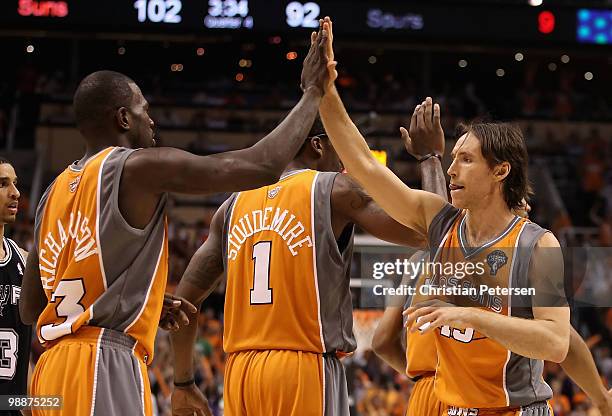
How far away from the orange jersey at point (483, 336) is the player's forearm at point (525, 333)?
0.72 ft

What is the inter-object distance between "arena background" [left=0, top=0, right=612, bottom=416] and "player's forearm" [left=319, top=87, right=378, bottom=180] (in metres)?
4.47

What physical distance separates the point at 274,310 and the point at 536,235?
1.19m

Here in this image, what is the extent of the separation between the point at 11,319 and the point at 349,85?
14.6 meters

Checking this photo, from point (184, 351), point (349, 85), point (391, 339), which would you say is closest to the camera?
point (184, 351)

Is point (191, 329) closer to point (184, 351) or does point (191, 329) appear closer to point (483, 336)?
point (184, 351)

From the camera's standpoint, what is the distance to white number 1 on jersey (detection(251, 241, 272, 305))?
4.16 m

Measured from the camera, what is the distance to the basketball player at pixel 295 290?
4074 mm

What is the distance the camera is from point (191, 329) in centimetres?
454

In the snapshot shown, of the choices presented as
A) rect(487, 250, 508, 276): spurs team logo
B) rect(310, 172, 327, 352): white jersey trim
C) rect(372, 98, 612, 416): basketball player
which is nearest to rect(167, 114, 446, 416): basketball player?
rect(310, 172, 327, 352): white jersey trim

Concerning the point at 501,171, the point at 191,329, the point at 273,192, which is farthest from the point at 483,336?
the point at 191,329

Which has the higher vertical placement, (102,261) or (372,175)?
(372,175)

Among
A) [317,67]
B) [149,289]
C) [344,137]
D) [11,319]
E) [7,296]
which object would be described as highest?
[317,67]

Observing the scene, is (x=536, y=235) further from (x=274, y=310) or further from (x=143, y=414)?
(x=143, y=414)

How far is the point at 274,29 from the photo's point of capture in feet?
41.8
